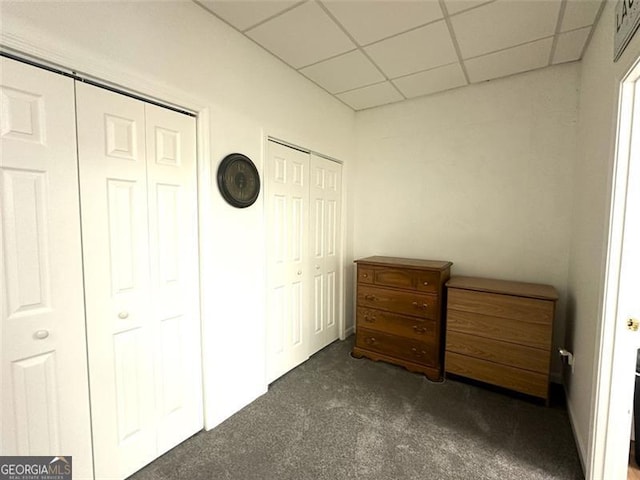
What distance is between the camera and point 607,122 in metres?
1.47

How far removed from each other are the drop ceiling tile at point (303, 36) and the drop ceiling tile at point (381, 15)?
3.5 inches

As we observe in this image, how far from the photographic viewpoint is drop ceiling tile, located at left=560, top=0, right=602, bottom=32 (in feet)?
5.29

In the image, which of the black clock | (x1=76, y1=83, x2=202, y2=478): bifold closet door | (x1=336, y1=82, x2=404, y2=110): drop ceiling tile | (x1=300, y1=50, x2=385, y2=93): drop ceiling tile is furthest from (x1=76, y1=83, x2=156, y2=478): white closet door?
(x1=336, y1=82, x2=404, y2=110): drop ceiling tile

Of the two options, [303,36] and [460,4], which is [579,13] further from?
[303,36]

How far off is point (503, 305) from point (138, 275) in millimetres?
2478

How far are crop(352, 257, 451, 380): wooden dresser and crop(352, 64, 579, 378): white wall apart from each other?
1.51 ft

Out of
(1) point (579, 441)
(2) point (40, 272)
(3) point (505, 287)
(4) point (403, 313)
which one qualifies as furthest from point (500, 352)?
(2) point (40, 272)

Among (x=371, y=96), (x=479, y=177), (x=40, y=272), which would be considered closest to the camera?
(x=40, y=272)

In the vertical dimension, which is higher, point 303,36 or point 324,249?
point 303,36

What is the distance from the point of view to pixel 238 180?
1.93 meters

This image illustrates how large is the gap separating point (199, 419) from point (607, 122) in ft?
9.53

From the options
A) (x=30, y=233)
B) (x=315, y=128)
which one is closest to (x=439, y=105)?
(x=315, y=128)

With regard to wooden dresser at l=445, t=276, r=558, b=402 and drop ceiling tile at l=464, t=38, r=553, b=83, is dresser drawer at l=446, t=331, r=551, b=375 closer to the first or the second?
wooden dresser at l=445, t=276, r=558, b=402

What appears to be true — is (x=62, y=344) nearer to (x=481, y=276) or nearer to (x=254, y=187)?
(x=254, y=187)
